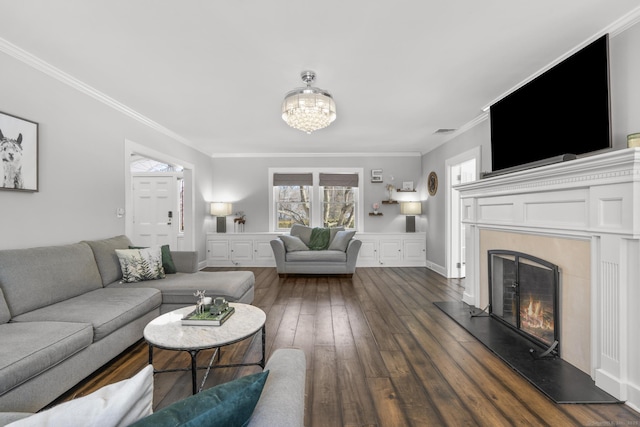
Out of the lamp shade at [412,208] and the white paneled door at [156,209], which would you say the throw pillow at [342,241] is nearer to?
the lamp shade at [412,208]

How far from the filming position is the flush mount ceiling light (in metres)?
2.54

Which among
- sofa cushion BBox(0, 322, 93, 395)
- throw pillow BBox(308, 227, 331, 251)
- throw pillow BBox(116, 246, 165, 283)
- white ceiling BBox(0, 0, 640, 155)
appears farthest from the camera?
throw pillow BBox(308, 227, 331, 251)

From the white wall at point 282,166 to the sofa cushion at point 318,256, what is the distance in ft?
4.67

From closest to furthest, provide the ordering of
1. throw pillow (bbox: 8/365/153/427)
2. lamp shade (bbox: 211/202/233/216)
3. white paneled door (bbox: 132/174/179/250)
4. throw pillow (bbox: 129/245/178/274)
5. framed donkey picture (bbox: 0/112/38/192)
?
throw pillow (bbox: 8/365/153/427)
framed donkey picture (bbox: 0/112/38/192)
throw pillow (bbox: 129/245/178/274)
white paneled door (bbox: 132/174/179/250)
lamp shade (bbox: 211/202/233/216)

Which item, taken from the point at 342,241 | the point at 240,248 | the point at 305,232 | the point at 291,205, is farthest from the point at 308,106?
the point at 240,248

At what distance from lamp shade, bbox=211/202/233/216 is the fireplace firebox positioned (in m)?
4.81

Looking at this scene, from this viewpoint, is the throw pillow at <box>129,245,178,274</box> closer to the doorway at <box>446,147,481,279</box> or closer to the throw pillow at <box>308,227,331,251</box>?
the throw pillow at <box>308,227,331,251</box>

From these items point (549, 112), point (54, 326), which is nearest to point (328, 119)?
point (549, 112)

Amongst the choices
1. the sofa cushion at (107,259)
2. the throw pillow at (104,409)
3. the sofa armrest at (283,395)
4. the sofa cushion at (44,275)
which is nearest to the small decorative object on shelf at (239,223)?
the sofa cushion at (107,259)

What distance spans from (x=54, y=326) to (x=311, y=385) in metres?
1.70

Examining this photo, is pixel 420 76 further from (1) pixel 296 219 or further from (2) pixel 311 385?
(1) pixel 296 219

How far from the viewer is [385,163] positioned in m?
6.43

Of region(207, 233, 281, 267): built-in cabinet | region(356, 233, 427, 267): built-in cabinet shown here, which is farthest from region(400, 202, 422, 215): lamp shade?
region(207, 233, 281, 267): built-in cabinet

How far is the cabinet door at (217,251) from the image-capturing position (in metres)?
6.10
